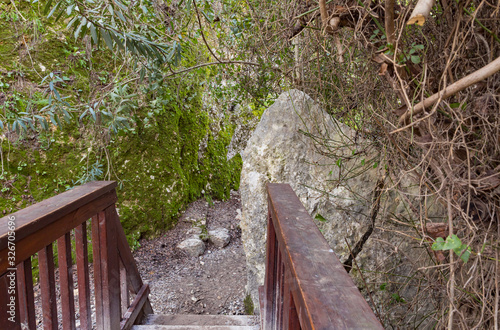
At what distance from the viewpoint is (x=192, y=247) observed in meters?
3.87

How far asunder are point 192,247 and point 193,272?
0.36m

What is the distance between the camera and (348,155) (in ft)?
6.93

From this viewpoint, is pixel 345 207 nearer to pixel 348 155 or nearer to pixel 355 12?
pixel 348 155

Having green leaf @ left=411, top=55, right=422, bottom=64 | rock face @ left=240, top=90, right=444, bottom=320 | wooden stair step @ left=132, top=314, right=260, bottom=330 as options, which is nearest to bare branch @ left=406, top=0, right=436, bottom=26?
green leaf @ left=411, top=55, right=422, bottom=64

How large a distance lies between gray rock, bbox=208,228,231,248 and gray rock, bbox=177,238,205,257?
0.67ft

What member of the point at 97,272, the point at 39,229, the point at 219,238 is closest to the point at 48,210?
the point at 39,229

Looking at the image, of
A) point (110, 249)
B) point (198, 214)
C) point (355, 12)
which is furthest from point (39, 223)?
point (198, 214)

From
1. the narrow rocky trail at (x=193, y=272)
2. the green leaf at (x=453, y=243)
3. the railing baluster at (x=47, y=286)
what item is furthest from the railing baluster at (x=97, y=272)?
the green leaf at (x=453, y=243)

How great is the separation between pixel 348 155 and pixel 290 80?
0.81 meters

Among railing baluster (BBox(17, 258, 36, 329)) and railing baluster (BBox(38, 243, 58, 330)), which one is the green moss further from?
railing baluster (BBox(17, 258, 36, 329))

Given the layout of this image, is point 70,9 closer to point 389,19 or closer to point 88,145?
point 389,19

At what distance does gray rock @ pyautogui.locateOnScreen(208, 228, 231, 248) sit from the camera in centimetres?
412

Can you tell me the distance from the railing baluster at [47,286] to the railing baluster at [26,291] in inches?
4.5

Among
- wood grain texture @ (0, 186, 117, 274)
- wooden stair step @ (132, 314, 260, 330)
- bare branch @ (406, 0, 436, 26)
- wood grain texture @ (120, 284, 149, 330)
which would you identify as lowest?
wooden stair step @ (132, 314, 260, 330)
